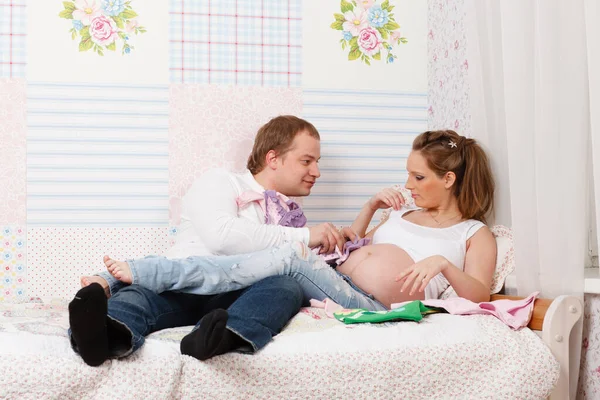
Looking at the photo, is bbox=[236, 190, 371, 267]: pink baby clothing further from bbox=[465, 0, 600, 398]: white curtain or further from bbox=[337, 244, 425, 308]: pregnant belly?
bbox=[465, 0, 600, 398]: white curtain

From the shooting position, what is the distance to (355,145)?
2.52 meters

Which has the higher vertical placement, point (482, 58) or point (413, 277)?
point (482, 58)

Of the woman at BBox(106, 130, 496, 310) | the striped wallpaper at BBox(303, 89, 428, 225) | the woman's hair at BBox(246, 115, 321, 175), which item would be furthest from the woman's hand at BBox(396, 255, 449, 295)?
the striped wallpaper at BBox(303, 89, 428, 225)

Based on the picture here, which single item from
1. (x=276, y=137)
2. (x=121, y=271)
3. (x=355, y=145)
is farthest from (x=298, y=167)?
(x=121, y=271)

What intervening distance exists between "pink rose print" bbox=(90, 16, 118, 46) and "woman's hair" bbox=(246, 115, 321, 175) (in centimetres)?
65

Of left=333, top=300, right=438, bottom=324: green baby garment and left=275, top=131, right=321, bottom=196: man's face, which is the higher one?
left=275, top=131, right=321, bottom=196: man's face

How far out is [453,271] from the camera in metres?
1.68

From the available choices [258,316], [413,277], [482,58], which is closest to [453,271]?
[413,277]

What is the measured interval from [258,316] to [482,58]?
1.10m

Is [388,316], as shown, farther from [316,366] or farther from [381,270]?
[381,270]

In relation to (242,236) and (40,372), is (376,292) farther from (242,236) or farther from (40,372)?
(40,372)

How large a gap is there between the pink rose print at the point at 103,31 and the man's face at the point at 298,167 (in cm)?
77

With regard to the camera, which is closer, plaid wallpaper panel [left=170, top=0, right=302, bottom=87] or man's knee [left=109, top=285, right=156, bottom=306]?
man's knee [left=109, top=285, right=156, bottom=306]

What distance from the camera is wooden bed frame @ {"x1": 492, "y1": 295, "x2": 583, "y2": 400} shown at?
4.76ft
